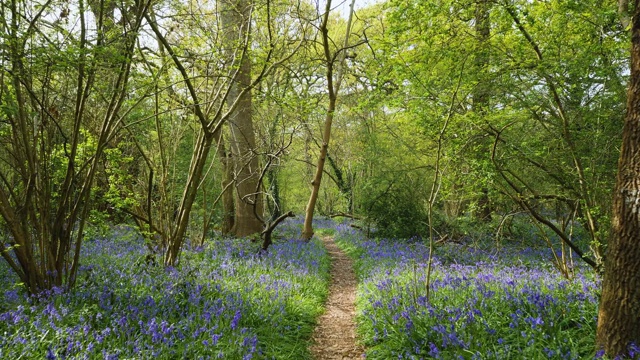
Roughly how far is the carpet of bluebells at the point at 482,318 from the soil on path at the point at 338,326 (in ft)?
0.63

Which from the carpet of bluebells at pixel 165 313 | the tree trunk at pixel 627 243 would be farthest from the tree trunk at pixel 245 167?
the tree trunk at pixel 627 243

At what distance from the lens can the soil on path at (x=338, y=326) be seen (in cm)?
472

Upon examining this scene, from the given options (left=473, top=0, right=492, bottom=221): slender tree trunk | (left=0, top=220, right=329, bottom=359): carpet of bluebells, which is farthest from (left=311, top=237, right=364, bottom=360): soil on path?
(left=473, top=0, right=492, bottom=221): slender tree trunk

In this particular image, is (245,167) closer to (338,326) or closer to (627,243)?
(338,326)

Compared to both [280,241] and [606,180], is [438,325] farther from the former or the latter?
[280,241]

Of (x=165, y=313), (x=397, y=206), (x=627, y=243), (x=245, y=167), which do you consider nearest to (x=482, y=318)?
(x=627, y=243)

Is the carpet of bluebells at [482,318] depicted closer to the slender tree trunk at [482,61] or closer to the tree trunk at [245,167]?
the slender tree trunk at [482,61]

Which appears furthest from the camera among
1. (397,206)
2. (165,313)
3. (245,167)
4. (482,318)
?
(397,206)

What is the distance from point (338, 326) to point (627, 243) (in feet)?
12.4

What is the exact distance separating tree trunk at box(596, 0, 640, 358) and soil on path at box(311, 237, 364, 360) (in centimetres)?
256

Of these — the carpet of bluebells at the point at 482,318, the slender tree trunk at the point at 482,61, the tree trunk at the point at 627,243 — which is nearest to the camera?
the tree trunk at the point at 627,243

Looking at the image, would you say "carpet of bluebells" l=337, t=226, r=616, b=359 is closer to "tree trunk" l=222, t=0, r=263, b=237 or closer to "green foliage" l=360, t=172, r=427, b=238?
"tree trunk" l=222, t=0, r=263, b=237

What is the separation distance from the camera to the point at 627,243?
116 inches

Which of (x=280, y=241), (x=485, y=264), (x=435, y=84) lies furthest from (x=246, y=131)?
(x=485, y=264)
